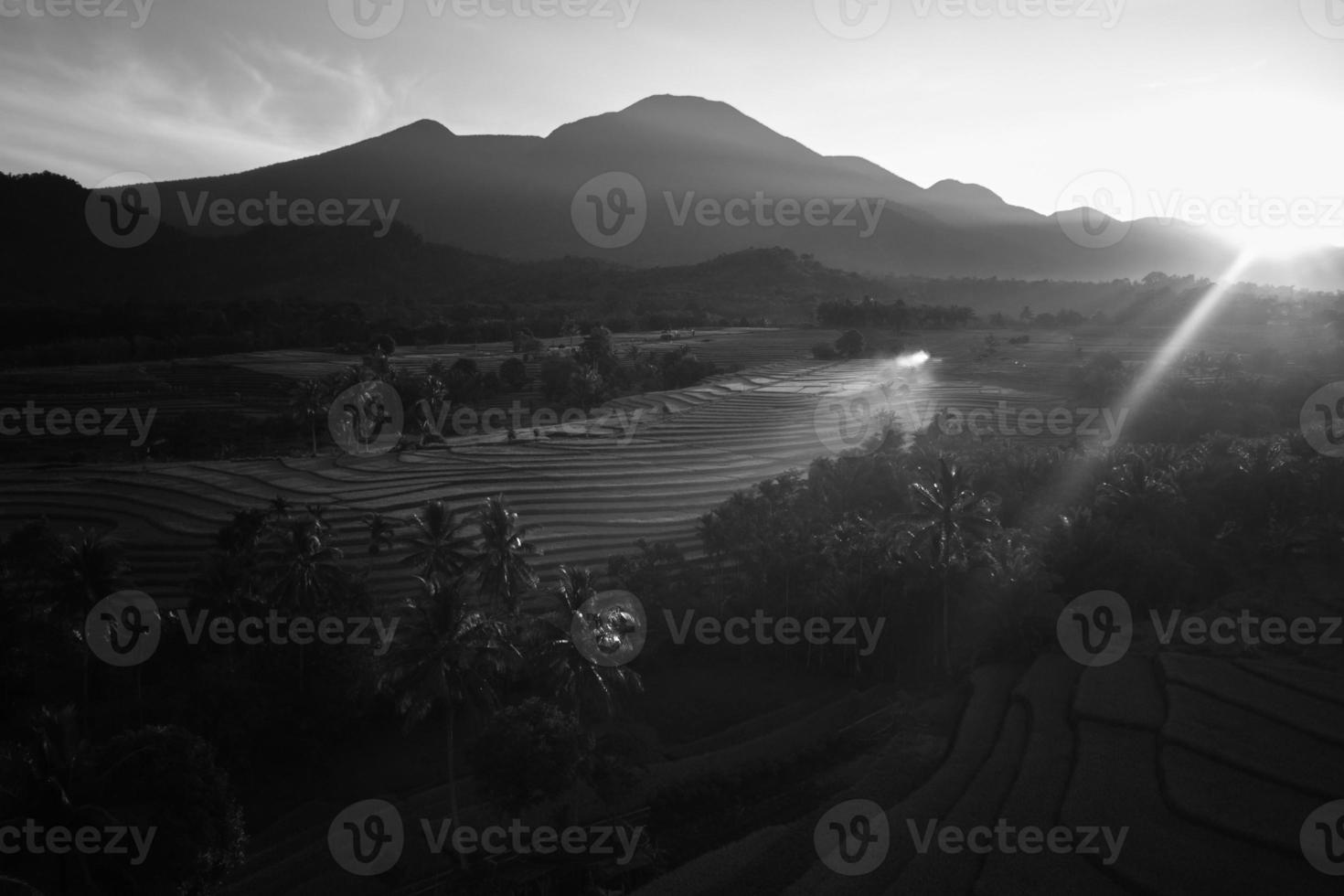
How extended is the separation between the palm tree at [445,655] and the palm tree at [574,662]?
153 centimetres

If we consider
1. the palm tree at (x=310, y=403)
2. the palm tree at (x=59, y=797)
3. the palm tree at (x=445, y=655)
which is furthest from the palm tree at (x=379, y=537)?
the palm tree at (x=310, y=403)

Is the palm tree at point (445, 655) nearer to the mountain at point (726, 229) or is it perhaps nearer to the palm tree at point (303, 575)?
the palm tree at point (303, 575)

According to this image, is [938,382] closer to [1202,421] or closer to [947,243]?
[1202,421]

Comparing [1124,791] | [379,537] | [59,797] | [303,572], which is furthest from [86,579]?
[1124,791]

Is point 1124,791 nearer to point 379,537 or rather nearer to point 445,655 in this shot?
point 445,655

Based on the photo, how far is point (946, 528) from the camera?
25.2 meters

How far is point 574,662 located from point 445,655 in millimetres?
3394

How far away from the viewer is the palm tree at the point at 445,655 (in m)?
18.6

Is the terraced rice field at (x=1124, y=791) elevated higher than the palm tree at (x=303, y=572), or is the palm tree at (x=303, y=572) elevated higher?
the palm tree at (x=303, y=572)

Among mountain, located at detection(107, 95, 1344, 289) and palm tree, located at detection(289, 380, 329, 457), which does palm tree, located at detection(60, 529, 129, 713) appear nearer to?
palm tree, located at detection(289, 380, 329, 457)

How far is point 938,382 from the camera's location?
206 feet

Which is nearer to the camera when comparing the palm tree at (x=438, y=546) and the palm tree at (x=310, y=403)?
the palm tree at (x=438, y=546)

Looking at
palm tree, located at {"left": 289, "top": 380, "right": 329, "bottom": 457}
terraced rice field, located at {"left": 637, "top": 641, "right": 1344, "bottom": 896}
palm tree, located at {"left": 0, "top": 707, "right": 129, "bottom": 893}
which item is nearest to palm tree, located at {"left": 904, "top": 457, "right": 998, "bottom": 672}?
terraced rice field, located at {"left": 637, "top": 641, "right": 1344, "bottom": 896}

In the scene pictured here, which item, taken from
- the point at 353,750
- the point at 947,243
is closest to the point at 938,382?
the point at 353,750
